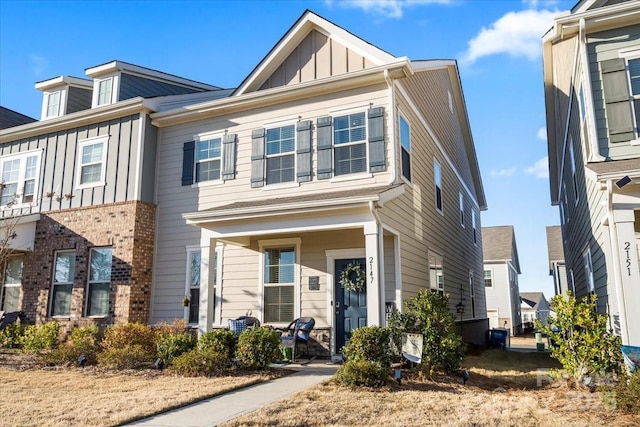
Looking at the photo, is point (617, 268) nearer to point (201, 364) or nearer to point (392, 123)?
point (392, 123)

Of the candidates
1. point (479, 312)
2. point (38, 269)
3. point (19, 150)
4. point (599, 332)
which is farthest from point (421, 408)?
point (479, 312)

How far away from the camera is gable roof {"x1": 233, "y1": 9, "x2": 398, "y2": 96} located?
35.1 feet

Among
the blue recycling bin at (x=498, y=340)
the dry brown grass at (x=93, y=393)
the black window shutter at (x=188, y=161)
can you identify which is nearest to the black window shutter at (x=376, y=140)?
the dry brown grass at (x=93, y=393)

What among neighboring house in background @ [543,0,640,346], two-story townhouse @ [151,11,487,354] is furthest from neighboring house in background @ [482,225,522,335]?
neighboring house in background @ [543,0,640,346]

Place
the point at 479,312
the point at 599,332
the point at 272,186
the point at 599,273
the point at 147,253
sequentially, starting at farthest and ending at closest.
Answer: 1. the point at 479,312
2. the point at 147,253
3. the point at 272,186
4. the point at 599,273
5. the point at 599,332

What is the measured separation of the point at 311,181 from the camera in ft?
34.9

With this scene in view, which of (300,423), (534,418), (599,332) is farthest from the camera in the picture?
(599,332)

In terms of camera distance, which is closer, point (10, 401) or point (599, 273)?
point (10, 401)

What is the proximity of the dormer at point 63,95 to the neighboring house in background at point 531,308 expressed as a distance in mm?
26725

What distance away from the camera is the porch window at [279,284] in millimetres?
10602

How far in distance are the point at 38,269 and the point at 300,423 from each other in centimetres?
1039

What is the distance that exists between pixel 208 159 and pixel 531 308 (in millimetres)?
37087

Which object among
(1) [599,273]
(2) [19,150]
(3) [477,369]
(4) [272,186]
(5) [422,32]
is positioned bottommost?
(3) [477,369]

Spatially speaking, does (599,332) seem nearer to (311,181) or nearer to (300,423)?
(300,423)
